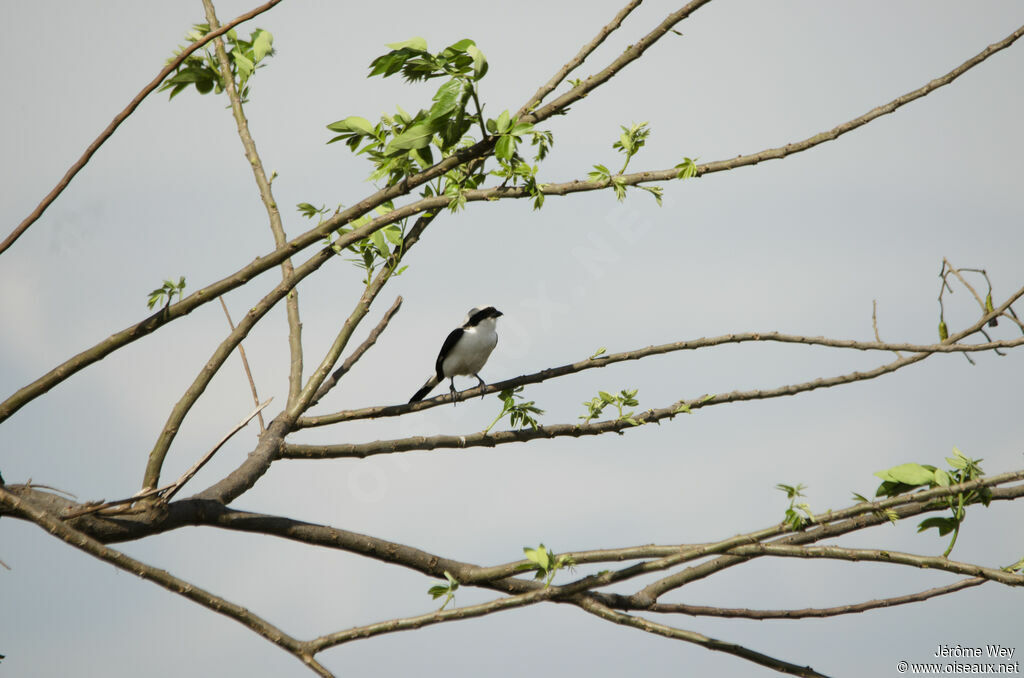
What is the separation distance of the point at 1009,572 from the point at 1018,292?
164cm

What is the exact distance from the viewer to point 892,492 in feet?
14.4

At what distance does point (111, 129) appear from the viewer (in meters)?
4.19

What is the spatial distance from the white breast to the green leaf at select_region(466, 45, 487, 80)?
8.56 metres

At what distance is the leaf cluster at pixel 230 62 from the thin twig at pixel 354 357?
6.97ft

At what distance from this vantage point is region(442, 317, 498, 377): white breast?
12695 mm

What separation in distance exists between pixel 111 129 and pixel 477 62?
1.76 metres

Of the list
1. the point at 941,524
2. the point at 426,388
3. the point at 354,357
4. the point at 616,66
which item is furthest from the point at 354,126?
the point at 426,388

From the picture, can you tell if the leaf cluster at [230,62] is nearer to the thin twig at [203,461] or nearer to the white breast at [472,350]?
the thin twig at [203,461]

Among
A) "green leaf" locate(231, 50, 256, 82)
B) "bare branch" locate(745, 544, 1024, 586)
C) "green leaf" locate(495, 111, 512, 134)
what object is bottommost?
"bare branch" locate(745, 544, 1024, 586)

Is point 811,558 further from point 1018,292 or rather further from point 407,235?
point 407,235

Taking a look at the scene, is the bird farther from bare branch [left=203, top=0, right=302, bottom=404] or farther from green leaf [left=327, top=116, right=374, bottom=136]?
green leaf [left=327, top=116, right=374, bottom=136]

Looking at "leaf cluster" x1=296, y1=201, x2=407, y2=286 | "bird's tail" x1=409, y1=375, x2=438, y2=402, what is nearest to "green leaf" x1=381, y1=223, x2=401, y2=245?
"leaf cluster" x1=296, y1=201, x2=407, y2=286

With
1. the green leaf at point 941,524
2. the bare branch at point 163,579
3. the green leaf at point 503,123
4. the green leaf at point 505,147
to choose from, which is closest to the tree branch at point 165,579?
the bare branch at point 163,579

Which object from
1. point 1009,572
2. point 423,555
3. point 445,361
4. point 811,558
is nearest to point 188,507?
point 423,555
